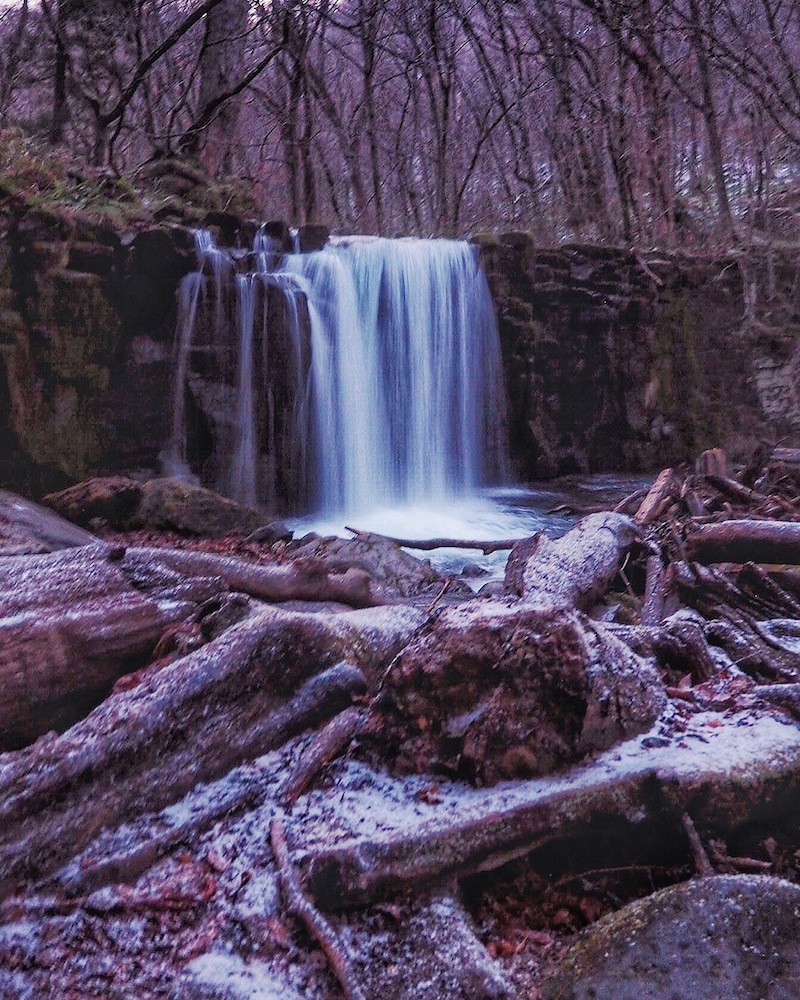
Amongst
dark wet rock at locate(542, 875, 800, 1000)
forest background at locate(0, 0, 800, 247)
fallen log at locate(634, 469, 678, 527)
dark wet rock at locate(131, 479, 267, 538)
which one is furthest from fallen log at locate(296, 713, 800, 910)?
forest background at locate(0, 0, 800, 247)

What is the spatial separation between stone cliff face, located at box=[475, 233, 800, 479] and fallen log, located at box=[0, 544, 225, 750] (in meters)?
10.4

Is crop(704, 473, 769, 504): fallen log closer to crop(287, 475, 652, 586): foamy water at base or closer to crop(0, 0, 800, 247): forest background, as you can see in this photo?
crop(287, 475, 652, 586): foamy water at base

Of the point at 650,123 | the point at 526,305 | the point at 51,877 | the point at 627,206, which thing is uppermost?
the point at 650,123

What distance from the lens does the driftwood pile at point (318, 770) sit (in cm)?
204

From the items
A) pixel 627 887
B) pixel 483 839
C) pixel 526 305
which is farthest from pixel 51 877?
pixel 526 305

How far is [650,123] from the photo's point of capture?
1479 cm

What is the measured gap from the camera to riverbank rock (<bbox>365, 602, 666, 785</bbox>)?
8.16 ft

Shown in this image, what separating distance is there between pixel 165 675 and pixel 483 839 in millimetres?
1281

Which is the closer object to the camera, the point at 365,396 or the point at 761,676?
the point at 761,676

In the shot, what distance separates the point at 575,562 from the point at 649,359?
10.2 meters

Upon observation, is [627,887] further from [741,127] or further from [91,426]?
[741,127]

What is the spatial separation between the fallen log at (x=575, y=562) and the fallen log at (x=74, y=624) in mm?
1750

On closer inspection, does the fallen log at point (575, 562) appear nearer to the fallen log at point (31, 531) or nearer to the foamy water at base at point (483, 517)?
the foamy water at base at point (483, 517)

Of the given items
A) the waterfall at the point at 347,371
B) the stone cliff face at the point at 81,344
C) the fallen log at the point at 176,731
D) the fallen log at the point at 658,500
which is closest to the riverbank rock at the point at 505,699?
the fallen log at the point at 176,731
